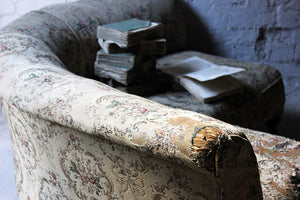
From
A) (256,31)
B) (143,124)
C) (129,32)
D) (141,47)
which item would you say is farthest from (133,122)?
(256,31)

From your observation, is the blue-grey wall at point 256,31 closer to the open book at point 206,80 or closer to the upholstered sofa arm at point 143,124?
the open book at point 206,80

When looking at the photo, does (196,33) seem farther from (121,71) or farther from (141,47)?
(121,71)

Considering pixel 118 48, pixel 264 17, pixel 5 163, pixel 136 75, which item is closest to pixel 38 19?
pixel 118 48

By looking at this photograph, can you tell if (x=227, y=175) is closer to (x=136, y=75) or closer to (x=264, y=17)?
(x=136, y=75)

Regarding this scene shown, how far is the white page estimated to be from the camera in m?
1.72

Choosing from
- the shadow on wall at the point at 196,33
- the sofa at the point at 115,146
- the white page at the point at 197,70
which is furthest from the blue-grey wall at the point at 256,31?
the sofa at the point at 115,146

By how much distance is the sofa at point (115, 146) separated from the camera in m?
0.58

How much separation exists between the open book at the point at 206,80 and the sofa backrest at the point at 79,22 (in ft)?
1.30

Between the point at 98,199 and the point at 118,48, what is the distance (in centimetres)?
100

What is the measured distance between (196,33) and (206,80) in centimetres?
97

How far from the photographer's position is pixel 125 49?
1696 mm

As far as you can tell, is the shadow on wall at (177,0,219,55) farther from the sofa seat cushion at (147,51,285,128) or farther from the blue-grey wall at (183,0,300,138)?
the sofa seat cushion at (147,51,285,128)

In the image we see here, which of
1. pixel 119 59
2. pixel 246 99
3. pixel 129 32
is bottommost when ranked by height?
pixel 246 99

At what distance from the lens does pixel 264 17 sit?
7.71 feet
